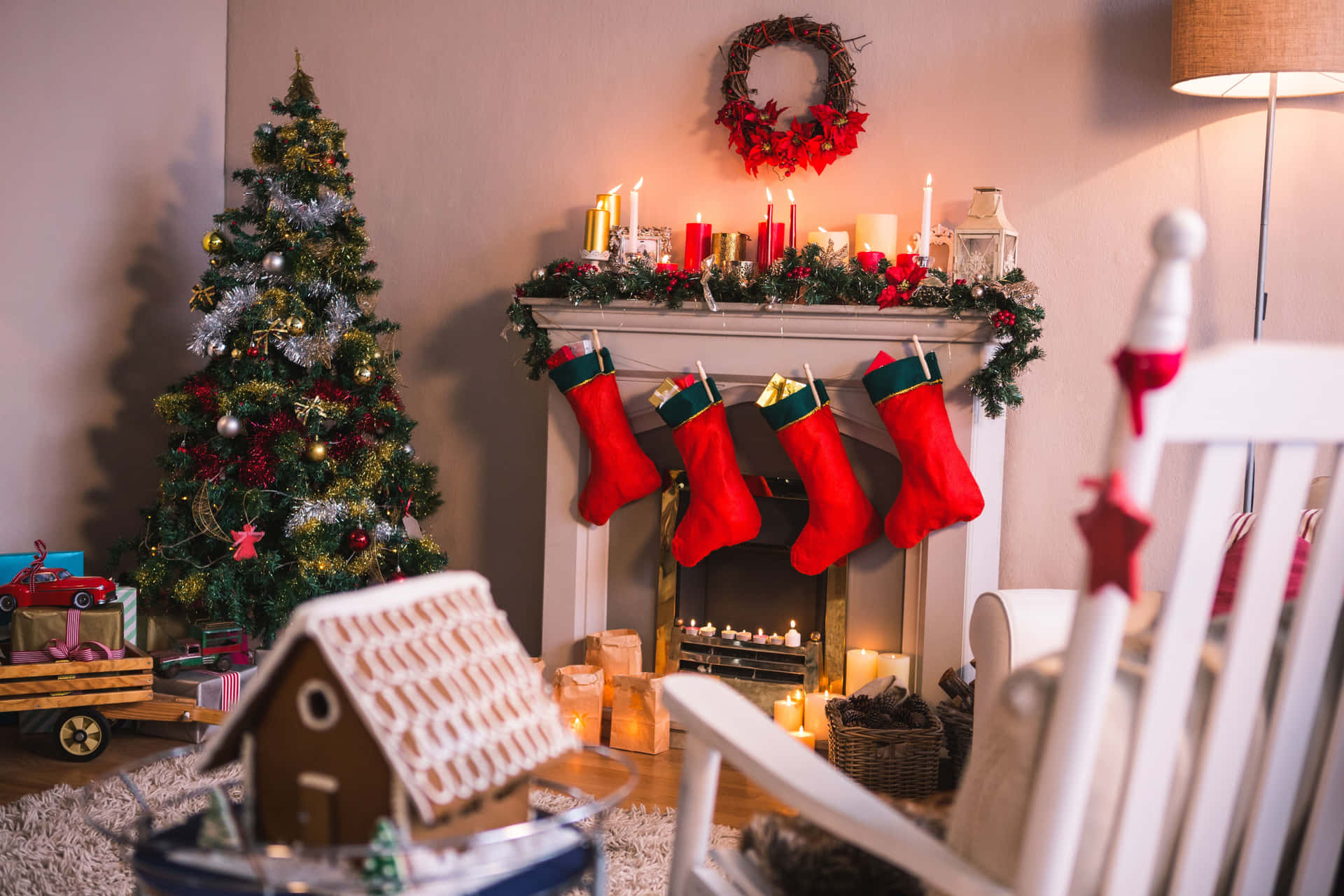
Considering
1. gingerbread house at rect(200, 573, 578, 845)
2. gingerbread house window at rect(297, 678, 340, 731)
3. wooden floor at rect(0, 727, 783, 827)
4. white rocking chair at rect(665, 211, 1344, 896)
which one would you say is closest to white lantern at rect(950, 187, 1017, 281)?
wooden floor at rect(0, 727, 783, 827)

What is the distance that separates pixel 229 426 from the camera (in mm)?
2840

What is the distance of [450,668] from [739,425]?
212 centimetres

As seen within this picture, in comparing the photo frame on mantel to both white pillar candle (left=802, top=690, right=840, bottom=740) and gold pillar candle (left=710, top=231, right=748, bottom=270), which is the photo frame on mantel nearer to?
gold pillar candle (left=710, top=231, right=748, bottom=270)

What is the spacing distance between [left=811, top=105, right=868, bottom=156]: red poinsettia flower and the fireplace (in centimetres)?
93

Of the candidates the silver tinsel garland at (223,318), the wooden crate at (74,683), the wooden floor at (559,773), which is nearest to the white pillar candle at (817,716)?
the wooden floor at (559,773)

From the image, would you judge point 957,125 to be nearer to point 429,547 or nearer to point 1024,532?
point 1024,532

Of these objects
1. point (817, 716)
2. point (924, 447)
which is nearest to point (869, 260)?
point (924, 447)

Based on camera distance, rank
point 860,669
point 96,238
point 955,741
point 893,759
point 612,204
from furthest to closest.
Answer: point 96,238 < point 612,204 < point 860,669 < point 955,741 < point 893,759

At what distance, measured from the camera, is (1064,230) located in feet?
9.39

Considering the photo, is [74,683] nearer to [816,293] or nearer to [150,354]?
[150,354]

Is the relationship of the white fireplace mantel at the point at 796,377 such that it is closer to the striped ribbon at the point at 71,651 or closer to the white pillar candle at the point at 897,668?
the white pillar candle at the point at 897,668

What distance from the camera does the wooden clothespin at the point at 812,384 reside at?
269 cm

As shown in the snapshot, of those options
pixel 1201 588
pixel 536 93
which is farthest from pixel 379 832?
pixel 536 93

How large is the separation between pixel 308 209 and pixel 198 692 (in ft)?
4.31
